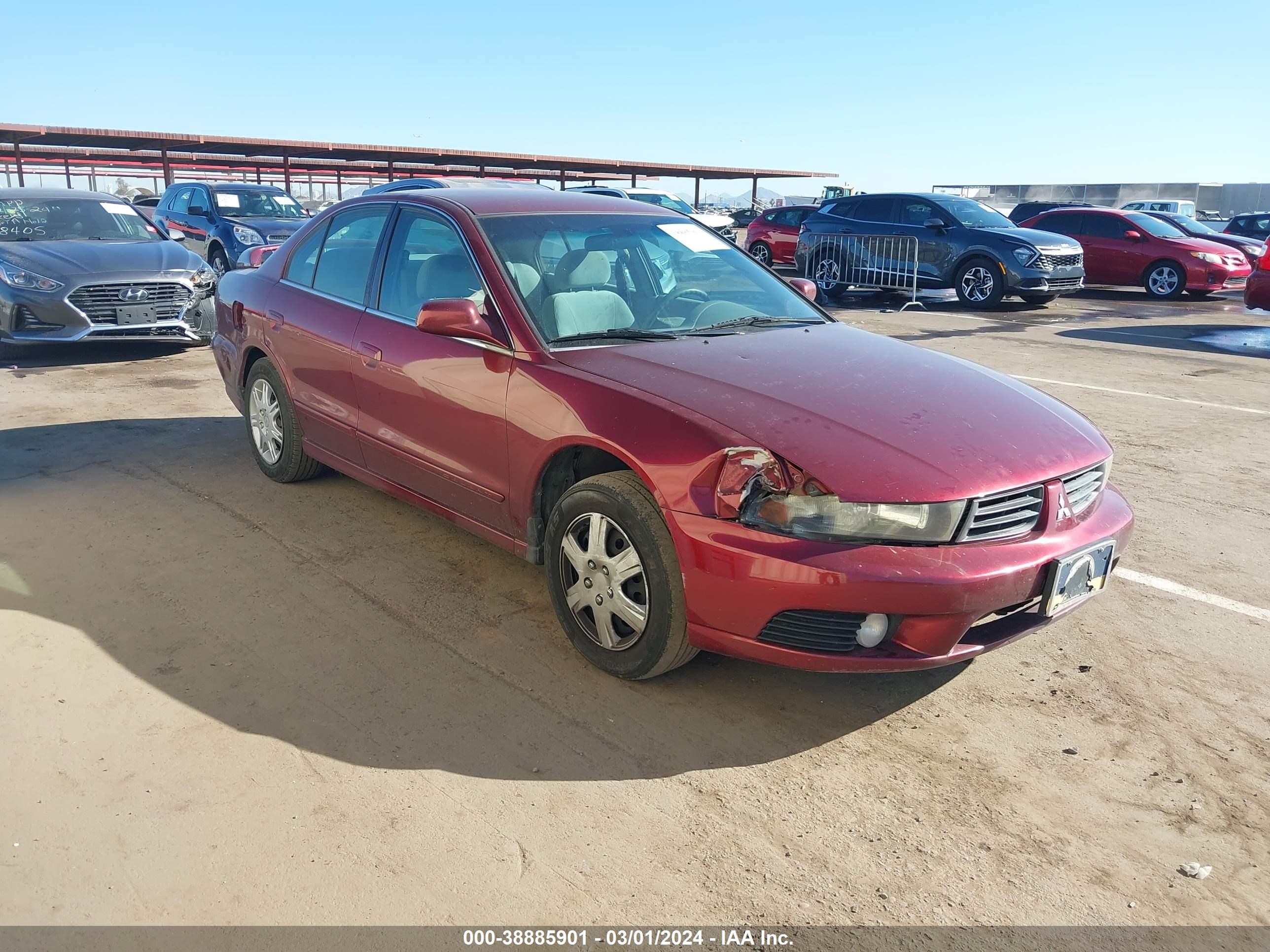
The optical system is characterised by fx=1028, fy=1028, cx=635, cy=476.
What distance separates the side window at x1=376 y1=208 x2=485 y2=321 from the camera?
4215 millimetres

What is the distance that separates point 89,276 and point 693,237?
663 centimetres

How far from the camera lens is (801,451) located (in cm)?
308

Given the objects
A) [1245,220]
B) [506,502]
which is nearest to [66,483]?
[506,502]

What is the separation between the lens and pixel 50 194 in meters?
10.3

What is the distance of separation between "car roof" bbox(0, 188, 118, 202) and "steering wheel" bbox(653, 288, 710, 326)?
8343 millimetres

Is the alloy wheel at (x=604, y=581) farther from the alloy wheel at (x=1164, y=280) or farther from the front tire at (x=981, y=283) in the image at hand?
the alloy wheel at (x=1164, y=280)

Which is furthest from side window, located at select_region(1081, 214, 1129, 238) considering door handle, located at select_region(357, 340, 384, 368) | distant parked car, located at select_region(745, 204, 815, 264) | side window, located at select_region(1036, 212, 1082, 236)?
door handle, located at select_region(357, 340, 384, 368)

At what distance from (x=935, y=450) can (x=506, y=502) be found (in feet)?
5.26

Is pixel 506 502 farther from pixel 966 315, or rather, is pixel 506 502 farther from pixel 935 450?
pixel 966 315

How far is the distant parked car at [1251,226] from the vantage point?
77.7 feet

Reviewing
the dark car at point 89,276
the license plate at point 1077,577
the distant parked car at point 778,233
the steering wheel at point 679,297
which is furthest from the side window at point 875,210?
the license plate at point 1077,577

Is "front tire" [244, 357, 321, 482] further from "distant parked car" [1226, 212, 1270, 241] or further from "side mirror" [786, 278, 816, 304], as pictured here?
"distant parked car" [1226, 212, 1270, 241]

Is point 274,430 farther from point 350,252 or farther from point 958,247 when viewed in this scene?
point 958,247

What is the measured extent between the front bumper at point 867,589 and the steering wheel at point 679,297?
1.31 metres
